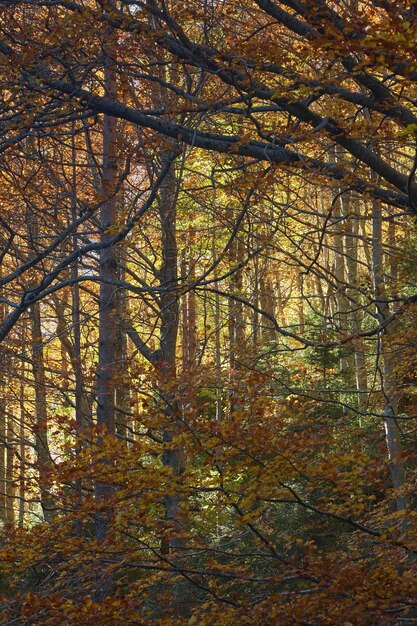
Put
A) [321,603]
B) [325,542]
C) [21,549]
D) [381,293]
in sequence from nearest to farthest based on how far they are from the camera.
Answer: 1. [321,603]
2. [21,549]
3. [381,293]
4. [325,542]

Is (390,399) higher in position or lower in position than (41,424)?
higher

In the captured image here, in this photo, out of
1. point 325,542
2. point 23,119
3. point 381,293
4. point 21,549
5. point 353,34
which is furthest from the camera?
point 325,542

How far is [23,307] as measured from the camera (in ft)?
19.1

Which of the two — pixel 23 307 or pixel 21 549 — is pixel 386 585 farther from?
pixel 23 307

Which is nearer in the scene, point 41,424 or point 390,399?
point 41,424

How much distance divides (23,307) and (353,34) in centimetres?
328

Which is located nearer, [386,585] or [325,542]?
[386,585]

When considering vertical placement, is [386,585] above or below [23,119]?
below

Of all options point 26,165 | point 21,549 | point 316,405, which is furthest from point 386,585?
point 26,165

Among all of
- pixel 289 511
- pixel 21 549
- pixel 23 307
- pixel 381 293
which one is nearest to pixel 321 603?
pixel 21 549

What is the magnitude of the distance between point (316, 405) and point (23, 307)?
6.27 meters

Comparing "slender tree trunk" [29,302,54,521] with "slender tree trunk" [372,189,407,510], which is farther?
"slender tree trunk" [372,189,407,510]

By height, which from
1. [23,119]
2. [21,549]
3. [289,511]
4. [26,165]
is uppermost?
[26,165]

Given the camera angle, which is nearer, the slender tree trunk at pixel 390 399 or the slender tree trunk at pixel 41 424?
the slender tree trunk at pixel 41 424
